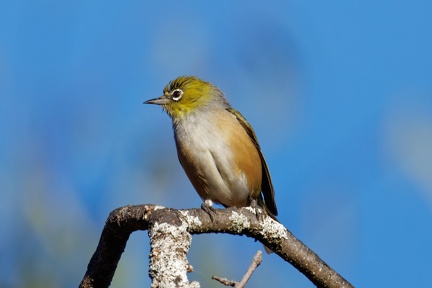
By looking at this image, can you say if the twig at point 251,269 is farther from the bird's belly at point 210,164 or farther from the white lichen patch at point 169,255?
the bird's belly at point 210,164

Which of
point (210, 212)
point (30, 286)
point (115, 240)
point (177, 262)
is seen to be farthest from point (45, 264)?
point (177, 262)

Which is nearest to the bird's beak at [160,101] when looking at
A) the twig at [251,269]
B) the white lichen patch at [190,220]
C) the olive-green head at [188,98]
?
the olive-green head at [188,98]

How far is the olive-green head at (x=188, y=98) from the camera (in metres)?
7.99

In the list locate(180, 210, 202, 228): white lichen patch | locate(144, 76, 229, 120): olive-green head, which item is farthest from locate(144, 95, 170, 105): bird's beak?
locate(180, 210, 202, 228): white lichen patch

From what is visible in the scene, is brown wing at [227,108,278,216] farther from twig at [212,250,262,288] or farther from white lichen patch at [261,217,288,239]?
twig at [212,250,262,288]

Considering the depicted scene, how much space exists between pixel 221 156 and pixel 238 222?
122 inches

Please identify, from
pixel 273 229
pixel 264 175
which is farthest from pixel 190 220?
pixel 264 175

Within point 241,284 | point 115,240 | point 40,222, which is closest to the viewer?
point 241,284

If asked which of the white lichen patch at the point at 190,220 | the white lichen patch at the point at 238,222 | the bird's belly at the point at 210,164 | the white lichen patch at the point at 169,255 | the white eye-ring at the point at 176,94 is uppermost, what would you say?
the white eye-ring at the point at 176,94

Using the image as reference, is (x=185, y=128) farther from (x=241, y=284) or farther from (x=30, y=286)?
(x=241, y=284)

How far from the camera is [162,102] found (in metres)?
8.05

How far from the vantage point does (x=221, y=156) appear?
23.7 feet

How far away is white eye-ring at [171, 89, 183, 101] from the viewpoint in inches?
321

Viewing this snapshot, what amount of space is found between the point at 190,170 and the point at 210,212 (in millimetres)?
3281
